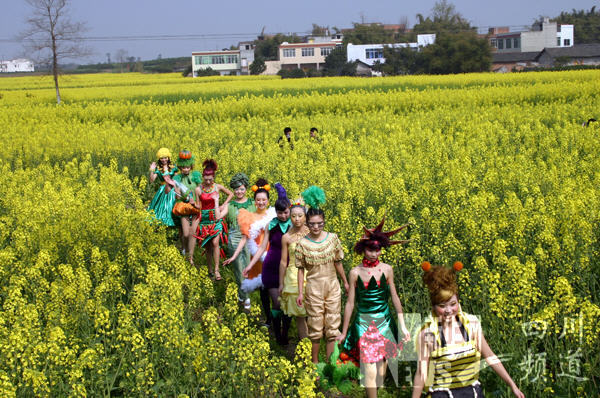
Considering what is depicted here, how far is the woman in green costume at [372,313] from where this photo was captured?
16.5 feet

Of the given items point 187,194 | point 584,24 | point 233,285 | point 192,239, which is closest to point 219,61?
point 584,24

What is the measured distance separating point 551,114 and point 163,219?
14.7m

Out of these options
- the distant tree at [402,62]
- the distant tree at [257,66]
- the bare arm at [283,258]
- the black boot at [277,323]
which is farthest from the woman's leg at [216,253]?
the distant tree at [257,66]

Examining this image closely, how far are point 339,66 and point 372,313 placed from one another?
264ft

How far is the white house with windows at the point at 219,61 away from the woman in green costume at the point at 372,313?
328 ft

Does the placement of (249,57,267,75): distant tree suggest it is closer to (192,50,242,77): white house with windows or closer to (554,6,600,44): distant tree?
(192,50,242,77): white house with windows

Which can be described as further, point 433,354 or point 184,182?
point 184,182

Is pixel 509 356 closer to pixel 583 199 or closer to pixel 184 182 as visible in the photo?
pixel 583 199

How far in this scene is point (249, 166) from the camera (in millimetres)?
14070

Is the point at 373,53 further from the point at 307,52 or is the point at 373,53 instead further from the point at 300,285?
the point at 300,285

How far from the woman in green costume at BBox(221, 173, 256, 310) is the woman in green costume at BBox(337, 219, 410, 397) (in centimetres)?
267

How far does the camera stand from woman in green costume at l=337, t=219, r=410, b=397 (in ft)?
16.5

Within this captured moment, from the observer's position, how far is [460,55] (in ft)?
213

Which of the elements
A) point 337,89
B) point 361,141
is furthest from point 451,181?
point 337,89
